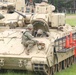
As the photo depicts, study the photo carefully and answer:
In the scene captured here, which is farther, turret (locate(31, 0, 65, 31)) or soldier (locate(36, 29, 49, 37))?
turret (locate(31, 0, 65, 31))

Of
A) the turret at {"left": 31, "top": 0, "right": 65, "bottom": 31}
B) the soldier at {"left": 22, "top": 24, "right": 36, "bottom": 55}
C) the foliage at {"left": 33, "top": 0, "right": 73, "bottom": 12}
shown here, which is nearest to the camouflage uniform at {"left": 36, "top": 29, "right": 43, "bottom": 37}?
the turret at {"left": 31, "top": 0, "right": 65, "bottom": 31}

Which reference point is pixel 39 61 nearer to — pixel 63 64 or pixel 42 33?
pixel 42 33

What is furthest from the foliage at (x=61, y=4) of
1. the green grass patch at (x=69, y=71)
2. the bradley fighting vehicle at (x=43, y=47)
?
the bradley fighting vehicle at (x=43, y=47)

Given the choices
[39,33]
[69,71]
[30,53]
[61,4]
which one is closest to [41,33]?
[39,33]

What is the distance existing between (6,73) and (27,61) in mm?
1771

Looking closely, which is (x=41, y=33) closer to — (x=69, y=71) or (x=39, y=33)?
(x=39, y=33)

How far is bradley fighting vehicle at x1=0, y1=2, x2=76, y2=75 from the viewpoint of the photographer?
18.2m

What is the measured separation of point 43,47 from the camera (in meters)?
18.4

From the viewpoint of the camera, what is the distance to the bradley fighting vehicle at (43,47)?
59.8 feet

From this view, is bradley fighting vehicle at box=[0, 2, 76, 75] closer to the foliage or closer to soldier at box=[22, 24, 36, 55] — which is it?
soldier at box=[22, 24, 36, 55]

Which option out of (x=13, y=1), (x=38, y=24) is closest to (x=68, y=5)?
(x=13, y=1)

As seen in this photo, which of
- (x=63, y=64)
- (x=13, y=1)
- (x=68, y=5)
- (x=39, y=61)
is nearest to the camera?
(x=39, y=61)

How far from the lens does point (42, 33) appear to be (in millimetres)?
19734

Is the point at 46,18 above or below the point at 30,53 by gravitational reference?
above
